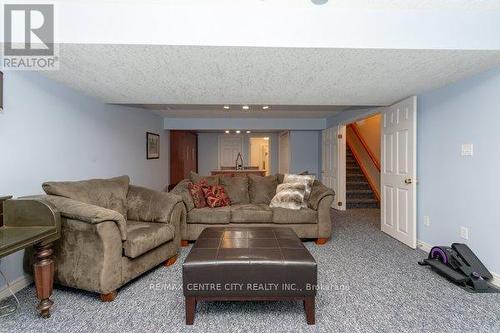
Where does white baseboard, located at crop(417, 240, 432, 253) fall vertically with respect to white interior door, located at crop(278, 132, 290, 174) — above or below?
below

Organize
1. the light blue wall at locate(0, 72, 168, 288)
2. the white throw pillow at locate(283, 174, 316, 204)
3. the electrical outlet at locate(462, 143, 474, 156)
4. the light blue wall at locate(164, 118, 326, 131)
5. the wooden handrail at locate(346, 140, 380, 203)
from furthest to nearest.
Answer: the wooden handrail at locate(346, 140, 380, 203)
the light blue wall at locate(164, 118, 326, 131)
the white throw pillow at locate(283, 174, 316, 204)
the electrical outlet at locate(462, 143, 474, 156)
the light blue wall at locate(0, 72, 168, 288)

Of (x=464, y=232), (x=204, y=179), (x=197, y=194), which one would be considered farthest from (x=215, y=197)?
(x=464, y=232)

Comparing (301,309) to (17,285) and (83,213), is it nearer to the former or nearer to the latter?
(83,213)

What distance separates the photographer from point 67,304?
2.00 metres

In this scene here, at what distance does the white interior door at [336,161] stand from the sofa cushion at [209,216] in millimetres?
3024

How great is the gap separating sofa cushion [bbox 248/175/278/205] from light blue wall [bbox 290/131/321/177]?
2465 mm

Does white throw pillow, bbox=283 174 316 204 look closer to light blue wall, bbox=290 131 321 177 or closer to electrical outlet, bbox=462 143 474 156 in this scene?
electrical outlet, bbox=462 143 474 156

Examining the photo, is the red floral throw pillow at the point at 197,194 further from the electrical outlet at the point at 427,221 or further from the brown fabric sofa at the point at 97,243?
the electrical outlet at the point at 427,221

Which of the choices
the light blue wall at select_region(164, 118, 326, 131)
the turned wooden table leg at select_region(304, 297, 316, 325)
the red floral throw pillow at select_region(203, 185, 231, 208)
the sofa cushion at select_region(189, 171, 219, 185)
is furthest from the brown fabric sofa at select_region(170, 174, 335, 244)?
the light blue wall at select_region(164, 118, 326, 131)

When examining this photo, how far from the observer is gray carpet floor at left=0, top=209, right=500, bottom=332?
1.73 m

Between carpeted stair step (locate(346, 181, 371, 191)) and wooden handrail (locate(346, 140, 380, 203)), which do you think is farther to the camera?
carpeted stair step (locate(346, 181, 371, 191))

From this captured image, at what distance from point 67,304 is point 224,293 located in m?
1.33

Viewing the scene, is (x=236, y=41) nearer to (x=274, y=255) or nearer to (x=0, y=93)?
(x=274, y=255)

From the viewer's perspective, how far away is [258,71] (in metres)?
2.37
